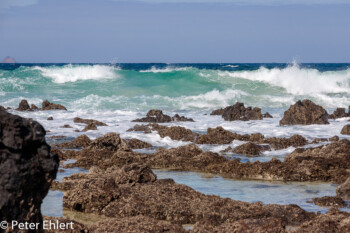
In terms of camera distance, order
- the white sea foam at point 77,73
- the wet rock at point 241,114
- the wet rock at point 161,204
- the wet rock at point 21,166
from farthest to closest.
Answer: the white sea foam at point 77,73, the wet rock at point 241,114, the wet rock at point 161,204, the wet rock at point 21,166

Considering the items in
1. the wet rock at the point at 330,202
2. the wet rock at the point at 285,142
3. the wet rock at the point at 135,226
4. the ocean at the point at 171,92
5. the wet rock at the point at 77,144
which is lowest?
the ocean at the point at 171,92

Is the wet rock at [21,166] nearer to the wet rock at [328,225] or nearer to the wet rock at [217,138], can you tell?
the wet rock at [328,225]

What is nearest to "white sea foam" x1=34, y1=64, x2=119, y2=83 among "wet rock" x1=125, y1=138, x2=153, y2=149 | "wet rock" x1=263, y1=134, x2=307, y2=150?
"wet rock" x1=125, y1=138, x2=153, y2=149

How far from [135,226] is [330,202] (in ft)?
9.43

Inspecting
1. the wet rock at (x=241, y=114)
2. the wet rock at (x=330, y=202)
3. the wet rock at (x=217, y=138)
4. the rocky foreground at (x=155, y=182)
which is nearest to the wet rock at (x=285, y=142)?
the rocky foreground at (x=155, y=182)

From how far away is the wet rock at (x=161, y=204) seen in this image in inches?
213

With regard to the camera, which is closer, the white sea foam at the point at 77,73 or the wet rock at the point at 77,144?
the wet rock at the point at 77,144

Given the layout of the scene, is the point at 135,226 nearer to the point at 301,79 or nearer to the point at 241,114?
the point at 241,114

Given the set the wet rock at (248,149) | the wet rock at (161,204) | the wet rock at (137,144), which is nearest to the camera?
the wet rock at (161,204)

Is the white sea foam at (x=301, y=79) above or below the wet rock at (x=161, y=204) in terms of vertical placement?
below

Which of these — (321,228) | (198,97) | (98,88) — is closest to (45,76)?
(98,88)

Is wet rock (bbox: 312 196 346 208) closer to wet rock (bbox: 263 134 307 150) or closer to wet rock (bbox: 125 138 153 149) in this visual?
wet rock (bbox: 263 134 307 150)

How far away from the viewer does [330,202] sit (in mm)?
6266

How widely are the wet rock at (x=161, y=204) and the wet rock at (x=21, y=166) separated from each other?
2691 millimetres
